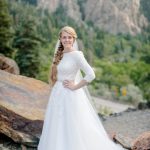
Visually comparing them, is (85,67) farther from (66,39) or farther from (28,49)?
(28,49)

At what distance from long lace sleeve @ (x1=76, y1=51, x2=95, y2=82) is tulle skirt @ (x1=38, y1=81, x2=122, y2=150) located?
14.4 inches

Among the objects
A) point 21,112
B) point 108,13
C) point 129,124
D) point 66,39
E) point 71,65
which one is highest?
point 108,13

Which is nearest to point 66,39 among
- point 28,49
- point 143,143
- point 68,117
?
point 68,117

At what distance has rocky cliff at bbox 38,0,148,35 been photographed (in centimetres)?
12169

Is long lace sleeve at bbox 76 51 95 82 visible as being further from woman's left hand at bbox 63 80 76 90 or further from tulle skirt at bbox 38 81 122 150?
tulle skirt at bbox 38 81 122 150

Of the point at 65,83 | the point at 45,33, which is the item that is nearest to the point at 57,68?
the point at 65,83

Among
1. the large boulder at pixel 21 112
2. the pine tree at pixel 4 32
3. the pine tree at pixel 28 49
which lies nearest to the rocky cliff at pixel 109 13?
the pine tree at pixel 28 49

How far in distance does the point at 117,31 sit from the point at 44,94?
11414cm

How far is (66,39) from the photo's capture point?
6.00m

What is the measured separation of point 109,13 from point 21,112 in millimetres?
127223

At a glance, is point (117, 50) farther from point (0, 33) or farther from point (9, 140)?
point (9, 140)

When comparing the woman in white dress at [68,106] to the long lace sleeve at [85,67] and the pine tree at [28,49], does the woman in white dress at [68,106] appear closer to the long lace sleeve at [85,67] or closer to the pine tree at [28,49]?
the long lace sleeve at [85,67]

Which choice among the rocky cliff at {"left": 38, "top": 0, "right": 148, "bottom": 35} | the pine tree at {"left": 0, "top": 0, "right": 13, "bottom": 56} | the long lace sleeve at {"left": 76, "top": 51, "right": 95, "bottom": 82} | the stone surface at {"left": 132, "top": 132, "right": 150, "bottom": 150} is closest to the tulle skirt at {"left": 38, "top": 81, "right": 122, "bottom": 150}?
the long lace sleeve at {"left": 76, "top": 51, "right": 95, "bottom": 82}

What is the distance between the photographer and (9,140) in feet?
26.5
